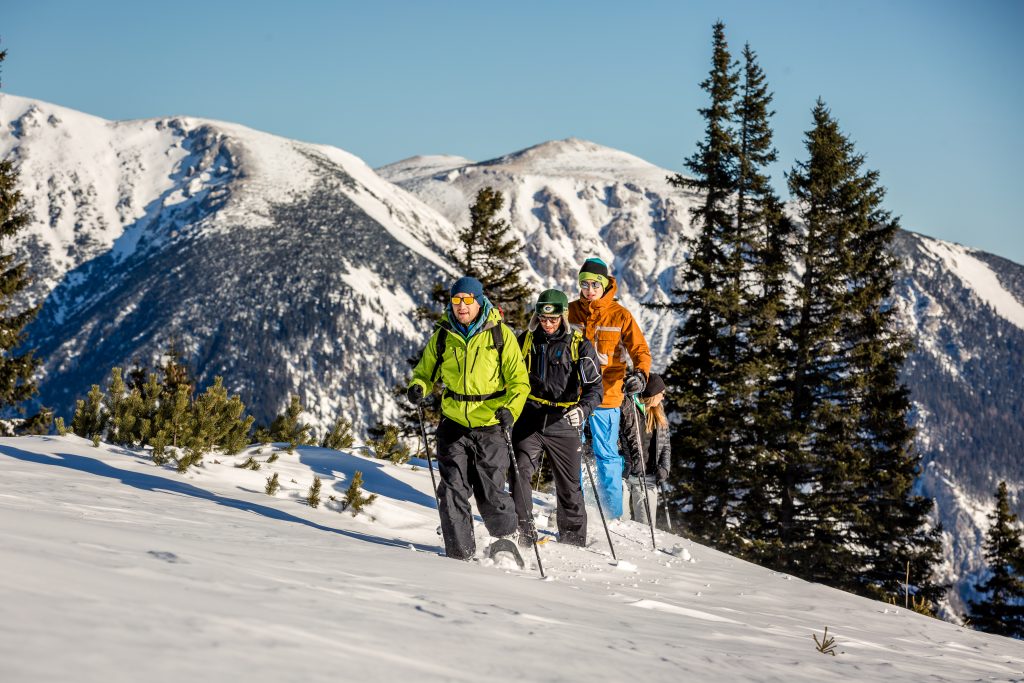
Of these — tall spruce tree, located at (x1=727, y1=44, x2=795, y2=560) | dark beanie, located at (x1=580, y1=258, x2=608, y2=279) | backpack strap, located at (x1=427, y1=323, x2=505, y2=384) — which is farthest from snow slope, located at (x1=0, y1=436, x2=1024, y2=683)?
tall spruce tree, located at (x1=727, y1=44, x2=795, y2=560)

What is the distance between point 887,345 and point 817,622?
19.2 meters

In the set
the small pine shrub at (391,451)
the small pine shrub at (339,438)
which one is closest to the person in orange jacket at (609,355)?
the small pine shrub at (391,451)

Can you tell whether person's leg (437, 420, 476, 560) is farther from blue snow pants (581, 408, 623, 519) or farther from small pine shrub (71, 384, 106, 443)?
small pine shrub (71, 384, 106, 443)

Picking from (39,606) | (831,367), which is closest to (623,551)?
(39,606)

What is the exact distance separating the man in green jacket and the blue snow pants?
2.17m

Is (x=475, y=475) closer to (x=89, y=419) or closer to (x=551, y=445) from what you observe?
(x=551, y=445)

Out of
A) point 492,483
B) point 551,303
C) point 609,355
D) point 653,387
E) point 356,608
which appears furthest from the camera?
point 653,387

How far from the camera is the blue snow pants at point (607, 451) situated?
8.69 m

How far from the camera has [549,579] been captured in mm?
5875

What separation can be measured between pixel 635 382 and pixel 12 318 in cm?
1981

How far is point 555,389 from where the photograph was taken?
7648 millimetres

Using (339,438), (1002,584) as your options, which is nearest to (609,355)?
(339,438)

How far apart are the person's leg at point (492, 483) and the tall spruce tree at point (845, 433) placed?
15.8 meters

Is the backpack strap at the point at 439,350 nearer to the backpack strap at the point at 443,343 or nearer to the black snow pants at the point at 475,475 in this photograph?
the backpack strap at the point at 443,343
